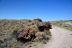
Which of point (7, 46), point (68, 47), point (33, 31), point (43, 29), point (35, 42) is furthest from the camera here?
point (43, 29)

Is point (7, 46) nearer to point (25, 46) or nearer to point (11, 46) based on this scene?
point (11, 46)

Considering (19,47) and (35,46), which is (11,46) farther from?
(35,46)

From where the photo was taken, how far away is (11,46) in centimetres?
1603

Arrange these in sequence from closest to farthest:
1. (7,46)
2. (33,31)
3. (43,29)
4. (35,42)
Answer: (7,46)
(35,42)
(33,31)
(43,29)

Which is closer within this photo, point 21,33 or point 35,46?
point 35,46

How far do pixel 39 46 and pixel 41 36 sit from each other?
10.5 feet

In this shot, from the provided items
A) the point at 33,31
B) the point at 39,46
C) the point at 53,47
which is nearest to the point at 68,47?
the point at 53,47

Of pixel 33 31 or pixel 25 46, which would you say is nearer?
pixel 25 46

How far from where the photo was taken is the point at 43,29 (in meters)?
22.4

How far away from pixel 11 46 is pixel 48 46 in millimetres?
4125

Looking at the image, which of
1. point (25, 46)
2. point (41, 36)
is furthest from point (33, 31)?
point (25, 46)

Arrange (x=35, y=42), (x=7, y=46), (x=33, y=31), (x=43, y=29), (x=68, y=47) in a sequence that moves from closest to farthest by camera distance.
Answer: (x=68, y=47), (x=7, y=46), (x=35, y=42), (x=33, y=31), (x=43, y=29)

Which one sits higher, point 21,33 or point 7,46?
point 21,33

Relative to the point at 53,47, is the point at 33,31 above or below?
above
